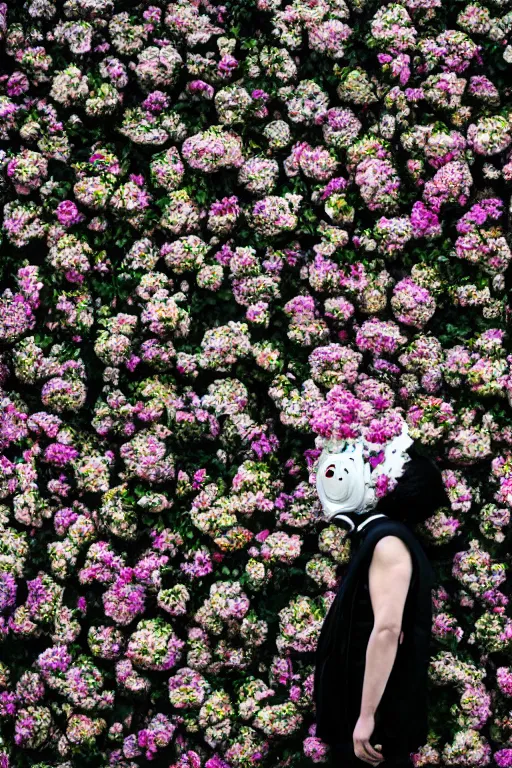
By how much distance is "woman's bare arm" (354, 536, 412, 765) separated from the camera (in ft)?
8.30

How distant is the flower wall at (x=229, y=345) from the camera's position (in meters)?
3.23

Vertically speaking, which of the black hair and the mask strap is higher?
the black hair

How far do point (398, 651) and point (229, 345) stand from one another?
134cm

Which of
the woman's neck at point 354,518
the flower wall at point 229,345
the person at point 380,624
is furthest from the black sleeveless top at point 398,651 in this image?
the flower wall at point 229,345

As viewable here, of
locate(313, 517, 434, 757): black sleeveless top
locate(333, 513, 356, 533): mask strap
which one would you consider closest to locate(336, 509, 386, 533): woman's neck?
locate(333, 513, 356, 533): mask strap

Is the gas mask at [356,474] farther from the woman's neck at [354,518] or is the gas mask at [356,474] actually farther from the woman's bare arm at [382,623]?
the woman's bare arm at [382,623]

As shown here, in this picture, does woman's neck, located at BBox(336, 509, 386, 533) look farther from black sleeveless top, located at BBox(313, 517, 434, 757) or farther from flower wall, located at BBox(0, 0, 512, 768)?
flower wall, located at BBox(0, 0, 512, 768)

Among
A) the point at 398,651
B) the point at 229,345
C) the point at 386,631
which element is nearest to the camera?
the point at 386,631

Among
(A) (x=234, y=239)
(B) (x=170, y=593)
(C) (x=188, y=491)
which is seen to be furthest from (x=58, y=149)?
(B) (x=170, y=593)

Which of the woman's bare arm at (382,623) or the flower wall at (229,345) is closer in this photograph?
the woman's bare arm at (382,623)

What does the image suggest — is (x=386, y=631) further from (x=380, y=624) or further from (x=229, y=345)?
(x=229, y=345)

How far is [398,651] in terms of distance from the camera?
104 inches

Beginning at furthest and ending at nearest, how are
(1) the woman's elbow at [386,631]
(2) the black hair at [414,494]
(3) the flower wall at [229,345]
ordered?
1. (3) the flower wall at [229,345]
2. (2) the black hair at [414,494]
3. (1) the woman's elbow at [386,631]

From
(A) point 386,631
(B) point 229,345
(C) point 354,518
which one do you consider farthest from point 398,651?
(B) point 229,345
